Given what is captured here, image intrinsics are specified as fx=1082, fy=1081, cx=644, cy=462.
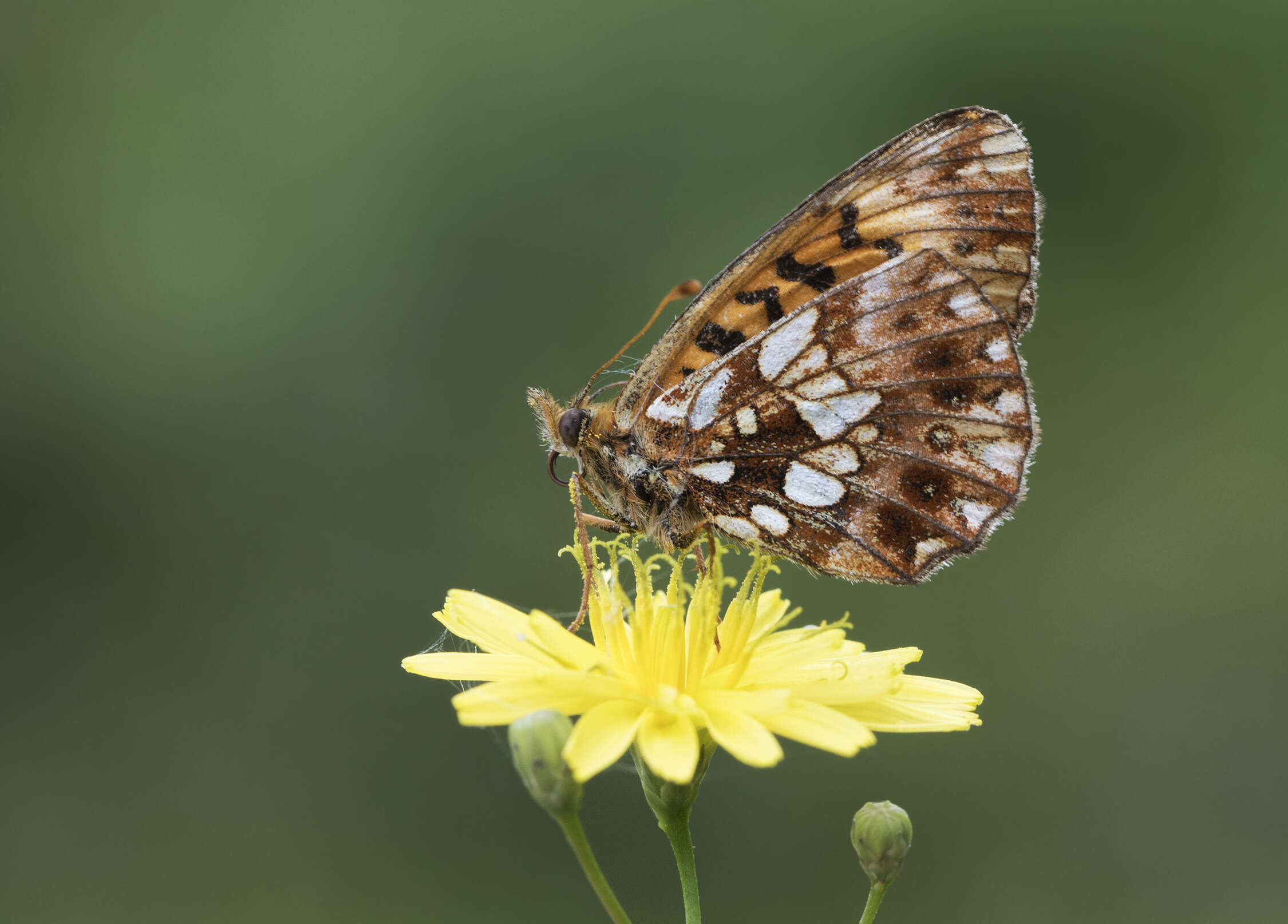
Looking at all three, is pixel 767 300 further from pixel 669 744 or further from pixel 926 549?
pixel 669 744

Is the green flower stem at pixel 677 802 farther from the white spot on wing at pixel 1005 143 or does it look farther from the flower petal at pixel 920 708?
the white spot on wing at pixel 1005 143

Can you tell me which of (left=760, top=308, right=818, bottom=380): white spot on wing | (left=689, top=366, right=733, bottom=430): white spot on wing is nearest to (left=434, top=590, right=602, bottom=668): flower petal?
(left=689, top=366, right=733, bottom=430): white spot on wing

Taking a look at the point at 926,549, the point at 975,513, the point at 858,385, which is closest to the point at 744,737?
the point at 926,549

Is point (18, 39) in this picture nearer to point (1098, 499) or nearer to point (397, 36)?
point (397, 36)

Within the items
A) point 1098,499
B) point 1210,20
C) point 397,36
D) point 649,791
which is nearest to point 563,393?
point 397,36

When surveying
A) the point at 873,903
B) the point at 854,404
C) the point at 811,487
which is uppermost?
the point at 854,404

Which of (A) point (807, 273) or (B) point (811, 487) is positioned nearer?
(B) point (811, 487)

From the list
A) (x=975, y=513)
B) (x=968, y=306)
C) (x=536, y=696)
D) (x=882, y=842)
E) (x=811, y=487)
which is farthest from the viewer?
(x=811, y=487)

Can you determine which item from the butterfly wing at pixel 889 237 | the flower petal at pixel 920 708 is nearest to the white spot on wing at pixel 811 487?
the butterfly wing at pixel 889 237
